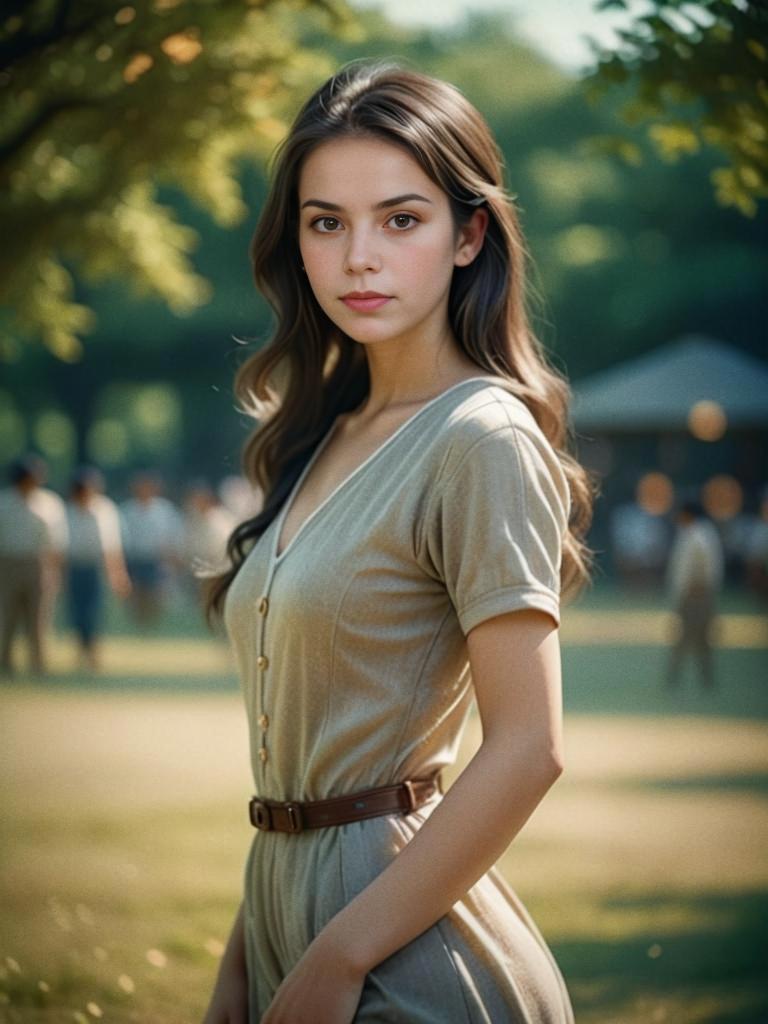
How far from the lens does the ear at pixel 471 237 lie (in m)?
2.25

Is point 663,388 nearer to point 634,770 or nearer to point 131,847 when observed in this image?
point 634,770

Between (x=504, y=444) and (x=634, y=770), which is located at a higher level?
(x=634, y=770)

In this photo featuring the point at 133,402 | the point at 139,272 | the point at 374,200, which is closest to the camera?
the point at 374,200

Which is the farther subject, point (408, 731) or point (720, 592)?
point (720, 592)

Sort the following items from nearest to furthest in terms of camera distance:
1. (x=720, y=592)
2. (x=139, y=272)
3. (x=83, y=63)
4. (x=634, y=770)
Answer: (x=83, y=63) → (x=634, y=770) → (x=139, y=272) → (x=720, y=592)

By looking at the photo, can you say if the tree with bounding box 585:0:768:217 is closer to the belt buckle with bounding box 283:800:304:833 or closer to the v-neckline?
the v-neckline

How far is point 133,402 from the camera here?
172 ft

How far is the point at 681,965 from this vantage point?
16.8ft

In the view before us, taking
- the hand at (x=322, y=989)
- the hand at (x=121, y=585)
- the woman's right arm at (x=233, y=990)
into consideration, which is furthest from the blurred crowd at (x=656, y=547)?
the hand at (x=322, y=989)

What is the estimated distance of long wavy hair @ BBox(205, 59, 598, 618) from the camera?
7.07ft

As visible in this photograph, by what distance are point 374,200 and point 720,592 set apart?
23.1 meters

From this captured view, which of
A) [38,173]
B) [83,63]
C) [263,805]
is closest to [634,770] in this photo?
[38,173]

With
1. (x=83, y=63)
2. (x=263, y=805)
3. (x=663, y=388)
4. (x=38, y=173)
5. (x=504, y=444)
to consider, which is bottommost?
(x=263, y=805)

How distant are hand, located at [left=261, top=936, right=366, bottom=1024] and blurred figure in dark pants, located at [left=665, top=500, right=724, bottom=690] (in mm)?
11692
